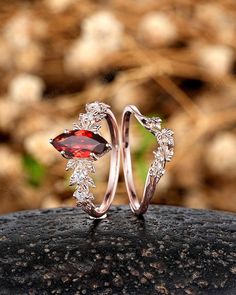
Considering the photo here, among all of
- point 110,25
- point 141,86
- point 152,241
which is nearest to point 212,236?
point 152,241

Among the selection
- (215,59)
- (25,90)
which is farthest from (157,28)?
(25,90)

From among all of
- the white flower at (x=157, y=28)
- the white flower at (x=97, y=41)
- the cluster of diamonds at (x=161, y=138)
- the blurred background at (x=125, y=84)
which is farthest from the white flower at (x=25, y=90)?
the cluster of diamonds at (x=161, y=138)

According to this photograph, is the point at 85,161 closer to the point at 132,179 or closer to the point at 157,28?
the point at 132,179

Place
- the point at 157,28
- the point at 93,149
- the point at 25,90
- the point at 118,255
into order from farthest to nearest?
1. the point at 157,28
2. the point at 25,90
3. the point at 93,149
4. the point at 118,255

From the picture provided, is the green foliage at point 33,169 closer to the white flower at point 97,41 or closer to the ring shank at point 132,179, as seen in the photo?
the white flower at point 97,41

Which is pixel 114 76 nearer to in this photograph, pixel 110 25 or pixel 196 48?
pixel 196 48

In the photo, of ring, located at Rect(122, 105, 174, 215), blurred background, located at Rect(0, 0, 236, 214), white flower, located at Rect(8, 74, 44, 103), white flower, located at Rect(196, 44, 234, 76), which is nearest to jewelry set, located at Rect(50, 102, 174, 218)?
ring, located at Rect(122, 105, 174, 215)
